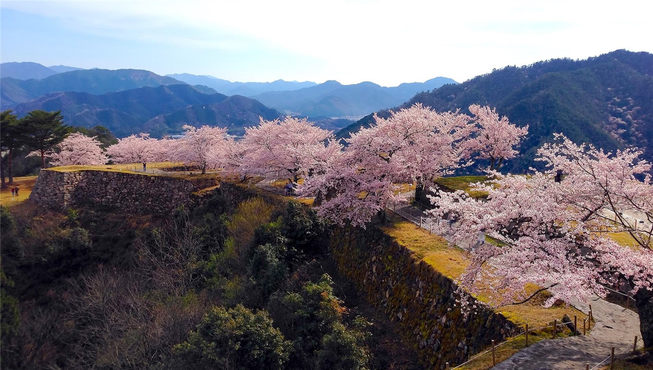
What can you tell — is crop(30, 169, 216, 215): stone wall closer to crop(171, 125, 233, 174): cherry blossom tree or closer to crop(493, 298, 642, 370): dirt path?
crop(171, 125, 233, 174): cherry blossom tree

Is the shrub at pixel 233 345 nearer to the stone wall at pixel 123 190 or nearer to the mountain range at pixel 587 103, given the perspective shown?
the stone wall at pixel 123 190

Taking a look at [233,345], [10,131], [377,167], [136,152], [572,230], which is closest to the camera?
[572,230]

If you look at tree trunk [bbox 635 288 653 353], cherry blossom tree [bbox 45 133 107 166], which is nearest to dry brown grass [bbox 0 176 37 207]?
cherry blossom tree [bbox 45 133 107 166]

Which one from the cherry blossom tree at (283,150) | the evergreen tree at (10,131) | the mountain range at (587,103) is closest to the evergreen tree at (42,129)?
the evergreen tree at (10,131)

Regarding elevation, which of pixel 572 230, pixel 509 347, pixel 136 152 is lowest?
pixel 509 347

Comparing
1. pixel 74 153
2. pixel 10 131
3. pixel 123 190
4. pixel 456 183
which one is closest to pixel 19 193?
pixel 10 131

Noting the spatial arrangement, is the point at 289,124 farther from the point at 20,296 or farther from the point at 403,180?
the point at 20,296

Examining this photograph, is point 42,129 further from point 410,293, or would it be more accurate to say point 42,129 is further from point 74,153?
point 410,293
